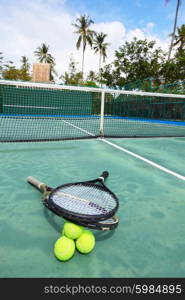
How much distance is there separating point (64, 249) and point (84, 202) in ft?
1.30

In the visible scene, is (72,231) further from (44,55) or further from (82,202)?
(44,55)

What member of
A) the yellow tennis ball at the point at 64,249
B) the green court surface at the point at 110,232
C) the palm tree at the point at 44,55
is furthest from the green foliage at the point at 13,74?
the yellow tennis ball at the point at 64,249

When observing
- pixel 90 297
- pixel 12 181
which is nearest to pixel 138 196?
pixel 90 297

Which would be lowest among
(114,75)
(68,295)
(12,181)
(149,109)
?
(68,295)

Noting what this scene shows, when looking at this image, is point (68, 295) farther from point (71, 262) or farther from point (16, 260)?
point (16, 260)

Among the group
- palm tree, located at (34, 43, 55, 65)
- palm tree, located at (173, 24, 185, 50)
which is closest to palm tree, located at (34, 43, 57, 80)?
palm tree, located at (34, 43, 55, 65)

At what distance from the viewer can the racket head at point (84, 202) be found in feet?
4.10

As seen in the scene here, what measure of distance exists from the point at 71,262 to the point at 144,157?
9.49 ft

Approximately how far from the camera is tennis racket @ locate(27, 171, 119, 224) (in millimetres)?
1246

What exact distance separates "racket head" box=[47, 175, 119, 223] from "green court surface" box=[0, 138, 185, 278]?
0.71ft

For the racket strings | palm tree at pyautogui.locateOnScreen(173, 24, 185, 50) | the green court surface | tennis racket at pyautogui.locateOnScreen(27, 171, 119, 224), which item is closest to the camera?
the green court surface

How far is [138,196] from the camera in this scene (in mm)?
2100

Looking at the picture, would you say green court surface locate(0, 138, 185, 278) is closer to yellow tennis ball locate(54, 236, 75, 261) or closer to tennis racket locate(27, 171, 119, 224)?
yellow tennis ball locate(54, 236, 75, 261)

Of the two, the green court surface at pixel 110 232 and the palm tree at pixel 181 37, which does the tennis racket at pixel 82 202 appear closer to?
the green court surface at pixel 110 232
